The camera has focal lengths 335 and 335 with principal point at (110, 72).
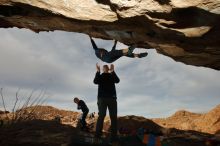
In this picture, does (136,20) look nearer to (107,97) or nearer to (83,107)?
(107,97)

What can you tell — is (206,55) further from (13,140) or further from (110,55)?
(13,140)

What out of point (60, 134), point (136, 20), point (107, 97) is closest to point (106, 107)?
point (107, 97)

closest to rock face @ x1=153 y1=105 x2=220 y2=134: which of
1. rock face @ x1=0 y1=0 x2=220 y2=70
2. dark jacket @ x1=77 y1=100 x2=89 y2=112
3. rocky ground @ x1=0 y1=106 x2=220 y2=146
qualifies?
rocky ground @ x1=0 y1=106 x2=220 y2=146

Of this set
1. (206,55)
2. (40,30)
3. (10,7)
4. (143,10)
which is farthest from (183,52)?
(10,7)

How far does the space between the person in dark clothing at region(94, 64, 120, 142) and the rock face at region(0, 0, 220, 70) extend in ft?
4.15

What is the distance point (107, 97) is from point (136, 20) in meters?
2.59

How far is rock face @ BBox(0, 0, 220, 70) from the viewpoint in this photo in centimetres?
748

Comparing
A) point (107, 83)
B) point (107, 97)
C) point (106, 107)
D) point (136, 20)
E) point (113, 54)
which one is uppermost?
point (136, 20)

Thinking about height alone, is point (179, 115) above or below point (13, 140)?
above

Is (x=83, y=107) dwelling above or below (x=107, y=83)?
below

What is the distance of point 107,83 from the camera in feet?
32.3

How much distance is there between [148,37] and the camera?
9742 mm

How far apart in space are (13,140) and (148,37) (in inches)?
196

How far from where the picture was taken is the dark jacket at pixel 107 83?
9.80 m
